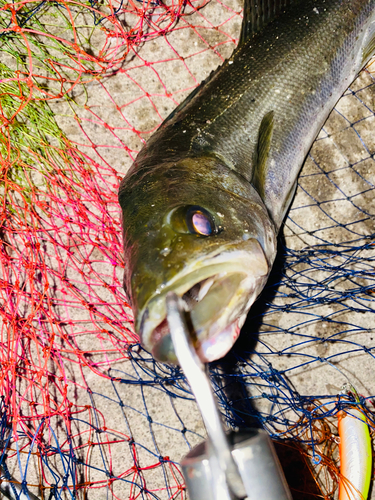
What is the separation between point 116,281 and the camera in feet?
10.1

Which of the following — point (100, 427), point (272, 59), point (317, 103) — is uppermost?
point (272, 59)

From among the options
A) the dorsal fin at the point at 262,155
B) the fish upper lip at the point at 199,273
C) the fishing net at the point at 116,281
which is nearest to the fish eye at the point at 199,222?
the fish upper lip at the point at 199,273

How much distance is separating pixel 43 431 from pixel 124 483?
2.53ft

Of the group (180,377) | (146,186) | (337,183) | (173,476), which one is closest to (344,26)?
(337,183)

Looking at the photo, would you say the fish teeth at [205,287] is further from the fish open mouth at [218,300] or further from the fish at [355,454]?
the fish at [355,454]

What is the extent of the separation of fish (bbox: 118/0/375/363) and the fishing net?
0.69 meters

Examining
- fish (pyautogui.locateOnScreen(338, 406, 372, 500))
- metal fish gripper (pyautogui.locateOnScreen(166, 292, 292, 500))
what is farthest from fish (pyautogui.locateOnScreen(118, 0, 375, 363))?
fish (pyautogui.locateOnScreen(338, 406, 372, 500))

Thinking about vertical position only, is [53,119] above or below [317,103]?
above

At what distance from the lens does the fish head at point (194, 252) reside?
164 cm

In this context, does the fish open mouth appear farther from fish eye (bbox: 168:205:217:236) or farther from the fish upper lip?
fish eye (bbox: 168:205:217:236)

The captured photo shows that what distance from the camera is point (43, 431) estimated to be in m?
2.96

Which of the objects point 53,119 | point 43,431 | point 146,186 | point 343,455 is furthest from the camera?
point 53,119

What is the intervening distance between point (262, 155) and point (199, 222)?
2.73 ft

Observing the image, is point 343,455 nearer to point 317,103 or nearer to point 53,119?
point 317,103
